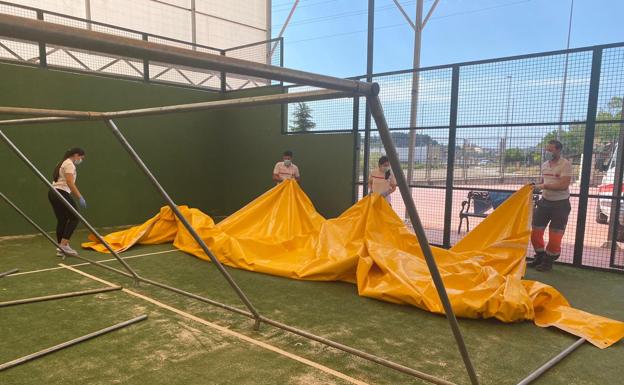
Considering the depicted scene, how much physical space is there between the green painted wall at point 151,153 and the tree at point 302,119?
0.62ft

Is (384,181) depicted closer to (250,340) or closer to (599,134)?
(599,134)

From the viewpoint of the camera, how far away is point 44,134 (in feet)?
21.6

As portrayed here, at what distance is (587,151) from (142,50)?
524 cm

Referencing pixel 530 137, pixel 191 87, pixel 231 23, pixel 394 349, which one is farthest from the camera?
pixel 231 23

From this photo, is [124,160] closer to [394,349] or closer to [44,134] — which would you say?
[44,134]

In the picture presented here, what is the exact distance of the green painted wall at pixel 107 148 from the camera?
637 cm

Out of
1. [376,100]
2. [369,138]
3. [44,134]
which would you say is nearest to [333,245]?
[369,138]

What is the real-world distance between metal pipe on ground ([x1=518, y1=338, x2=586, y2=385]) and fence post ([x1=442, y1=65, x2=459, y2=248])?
283 centimetres

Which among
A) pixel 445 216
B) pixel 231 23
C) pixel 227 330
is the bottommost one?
pixel 227 330

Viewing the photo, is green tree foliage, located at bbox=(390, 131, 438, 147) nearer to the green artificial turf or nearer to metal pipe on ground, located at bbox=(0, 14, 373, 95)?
the green artificial turf

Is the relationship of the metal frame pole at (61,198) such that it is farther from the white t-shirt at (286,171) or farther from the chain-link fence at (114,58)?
the white t-shirt at (286,171)

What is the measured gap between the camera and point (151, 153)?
7.73 m

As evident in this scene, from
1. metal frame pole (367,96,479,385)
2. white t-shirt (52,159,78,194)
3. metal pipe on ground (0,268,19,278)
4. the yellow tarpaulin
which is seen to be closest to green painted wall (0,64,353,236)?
the yellow tarpaulin

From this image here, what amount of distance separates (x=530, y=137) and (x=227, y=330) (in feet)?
13.6
